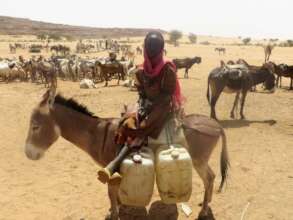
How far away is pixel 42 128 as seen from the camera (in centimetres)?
559

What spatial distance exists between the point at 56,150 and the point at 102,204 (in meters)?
3.45

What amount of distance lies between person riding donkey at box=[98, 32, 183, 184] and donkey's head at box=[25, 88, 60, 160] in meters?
1.06

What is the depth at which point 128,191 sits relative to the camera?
4.82 m

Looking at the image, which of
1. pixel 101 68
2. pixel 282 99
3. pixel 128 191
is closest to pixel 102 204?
pixel 128 191

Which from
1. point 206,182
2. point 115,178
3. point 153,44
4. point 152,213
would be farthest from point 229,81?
point 115,178

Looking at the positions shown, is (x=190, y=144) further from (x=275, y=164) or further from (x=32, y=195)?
(x=275, y=164)

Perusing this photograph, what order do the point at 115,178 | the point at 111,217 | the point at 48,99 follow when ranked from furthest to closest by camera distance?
the point at 111,217, the point at 48,99, the point at 115,178

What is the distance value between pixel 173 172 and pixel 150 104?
0.87 meters

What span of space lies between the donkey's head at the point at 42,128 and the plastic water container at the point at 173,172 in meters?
1.60

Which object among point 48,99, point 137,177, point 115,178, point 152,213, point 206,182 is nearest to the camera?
point 115,178

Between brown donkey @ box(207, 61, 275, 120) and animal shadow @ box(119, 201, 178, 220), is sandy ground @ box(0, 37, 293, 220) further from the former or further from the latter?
brown donkey @ box(207, 61, 275, 120)

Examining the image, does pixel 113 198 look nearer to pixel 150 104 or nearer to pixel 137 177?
pixel 137 177

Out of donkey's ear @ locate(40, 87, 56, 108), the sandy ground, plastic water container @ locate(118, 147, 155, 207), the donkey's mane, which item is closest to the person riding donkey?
plastic water container @ locate(118, 147, 155, 207)

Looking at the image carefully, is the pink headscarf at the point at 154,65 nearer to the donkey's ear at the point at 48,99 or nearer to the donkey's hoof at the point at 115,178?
the donkey's hoof at the point at 115,178
